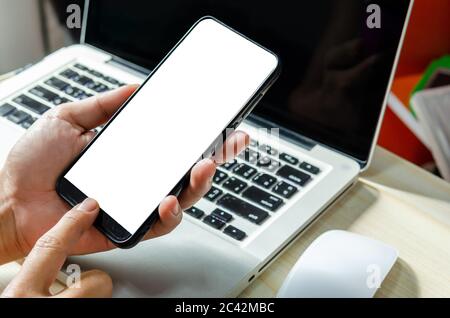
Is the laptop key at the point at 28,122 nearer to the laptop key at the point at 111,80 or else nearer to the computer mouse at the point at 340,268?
the laptop key at the point at 111,80

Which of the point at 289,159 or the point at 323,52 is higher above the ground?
the point at 323,52

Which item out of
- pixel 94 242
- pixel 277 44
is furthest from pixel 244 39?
pixel 94 242

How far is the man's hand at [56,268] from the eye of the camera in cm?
50

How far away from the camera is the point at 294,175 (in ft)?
2.16

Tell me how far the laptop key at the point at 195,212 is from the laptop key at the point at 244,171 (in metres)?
0.06

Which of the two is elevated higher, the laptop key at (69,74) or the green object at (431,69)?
the green object at (431,69)

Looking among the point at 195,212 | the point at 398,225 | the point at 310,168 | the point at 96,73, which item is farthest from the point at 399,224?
the point at 96,73

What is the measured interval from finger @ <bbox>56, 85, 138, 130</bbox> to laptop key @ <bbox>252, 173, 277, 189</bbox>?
15 centimetres

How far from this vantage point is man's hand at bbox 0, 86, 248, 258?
594 mm

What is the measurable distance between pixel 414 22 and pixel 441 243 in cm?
47

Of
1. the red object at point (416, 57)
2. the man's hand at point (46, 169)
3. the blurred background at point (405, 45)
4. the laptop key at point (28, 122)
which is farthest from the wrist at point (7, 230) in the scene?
the red object at point (416, 57)

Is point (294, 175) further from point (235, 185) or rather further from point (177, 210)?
point (177, 210)

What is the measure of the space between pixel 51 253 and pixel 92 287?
0.14 feet
